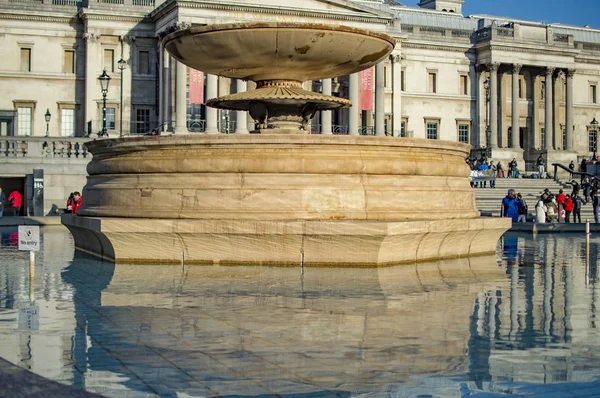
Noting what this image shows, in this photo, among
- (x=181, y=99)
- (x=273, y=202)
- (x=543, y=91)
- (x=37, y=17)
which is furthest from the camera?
(x=543, y=91)

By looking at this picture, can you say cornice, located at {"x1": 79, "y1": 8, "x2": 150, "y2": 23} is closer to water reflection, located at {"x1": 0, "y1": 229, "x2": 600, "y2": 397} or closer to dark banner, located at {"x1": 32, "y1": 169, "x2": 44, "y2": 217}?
dark banner, located at {"x1": 32, "y1": 169, "x2": 44, "y2": 217}

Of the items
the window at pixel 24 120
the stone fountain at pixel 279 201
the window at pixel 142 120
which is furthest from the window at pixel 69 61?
the stone fountain at pixel 279 201

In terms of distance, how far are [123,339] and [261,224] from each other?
17.7 ft

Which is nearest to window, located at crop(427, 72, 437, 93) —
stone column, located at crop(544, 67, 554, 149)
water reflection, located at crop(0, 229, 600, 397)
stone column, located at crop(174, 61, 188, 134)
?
stone column, located at crop(544, 67, 554, 149)

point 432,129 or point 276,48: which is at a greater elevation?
point 432,129

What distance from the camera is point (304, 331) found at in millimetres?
8258

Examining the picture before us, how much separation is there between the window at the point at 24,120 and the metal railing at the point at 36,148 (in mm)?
21471

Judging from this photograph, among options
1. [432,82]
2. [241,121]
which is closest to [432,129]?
[432,82]

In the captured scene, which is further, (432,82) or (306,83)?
(432,82)

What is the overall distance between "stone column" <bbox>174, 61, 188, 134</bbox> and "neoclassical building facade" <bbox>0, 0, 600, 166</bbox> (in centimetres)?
7

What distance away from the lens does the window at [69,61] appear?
206 ft

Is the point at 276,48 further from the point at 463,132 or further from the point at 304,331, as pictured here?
the point at 463,132

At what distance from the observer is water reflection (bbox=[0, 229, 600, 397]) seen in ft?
21.1

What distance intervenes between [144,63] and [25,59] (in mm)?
7641
